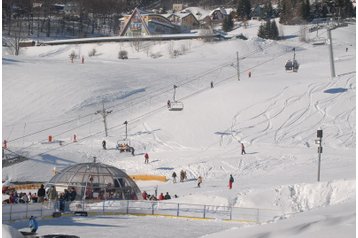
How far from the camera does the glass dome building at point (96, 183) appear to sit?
21688mm

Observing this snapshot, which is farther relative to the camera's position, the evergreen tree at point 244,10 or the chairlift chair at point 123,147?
the evergreen tree at point 244,10

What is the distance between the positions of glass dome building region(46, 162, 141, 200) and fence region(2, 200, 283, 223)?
2.16 meters

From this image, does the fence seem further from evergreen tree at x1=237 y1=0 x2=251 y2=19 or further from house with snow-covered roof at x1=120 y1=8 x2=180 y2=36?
evergreen tree at x1=237 y1=0 x2=251 y2=19

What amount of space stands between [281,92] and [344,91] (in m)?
3.62

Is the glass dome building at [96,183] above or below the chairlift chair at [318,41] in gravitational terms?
below

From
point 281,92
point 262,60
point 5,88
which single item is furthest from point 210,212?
point 262,60

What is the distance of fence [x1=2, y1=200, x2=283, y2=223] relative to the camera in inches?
648

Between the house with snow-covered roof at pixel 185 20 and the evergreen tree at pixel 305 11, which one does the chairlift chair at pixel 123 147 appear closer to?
the evergreen tree at pixel 305 11

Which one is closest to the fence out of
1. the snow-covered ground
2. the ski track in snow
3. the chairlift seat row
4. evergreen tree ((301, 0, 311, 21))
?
the snow-covered ground

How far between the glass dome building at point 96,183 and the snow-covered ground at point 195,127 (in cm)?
174

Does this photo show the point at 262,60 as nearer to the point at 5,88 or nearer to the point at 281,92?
the point at 281,92

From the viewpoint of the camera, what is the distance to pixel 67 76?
51.2 m

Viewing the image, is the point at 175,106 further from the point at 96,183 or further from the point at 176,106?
the point at 96,183

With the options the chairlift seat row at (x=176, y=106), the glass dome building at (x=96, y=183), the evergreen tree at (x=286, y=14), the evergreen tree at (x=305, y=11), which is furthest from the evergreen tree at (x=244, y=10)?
the glass dome building at (x=96, y=183)
